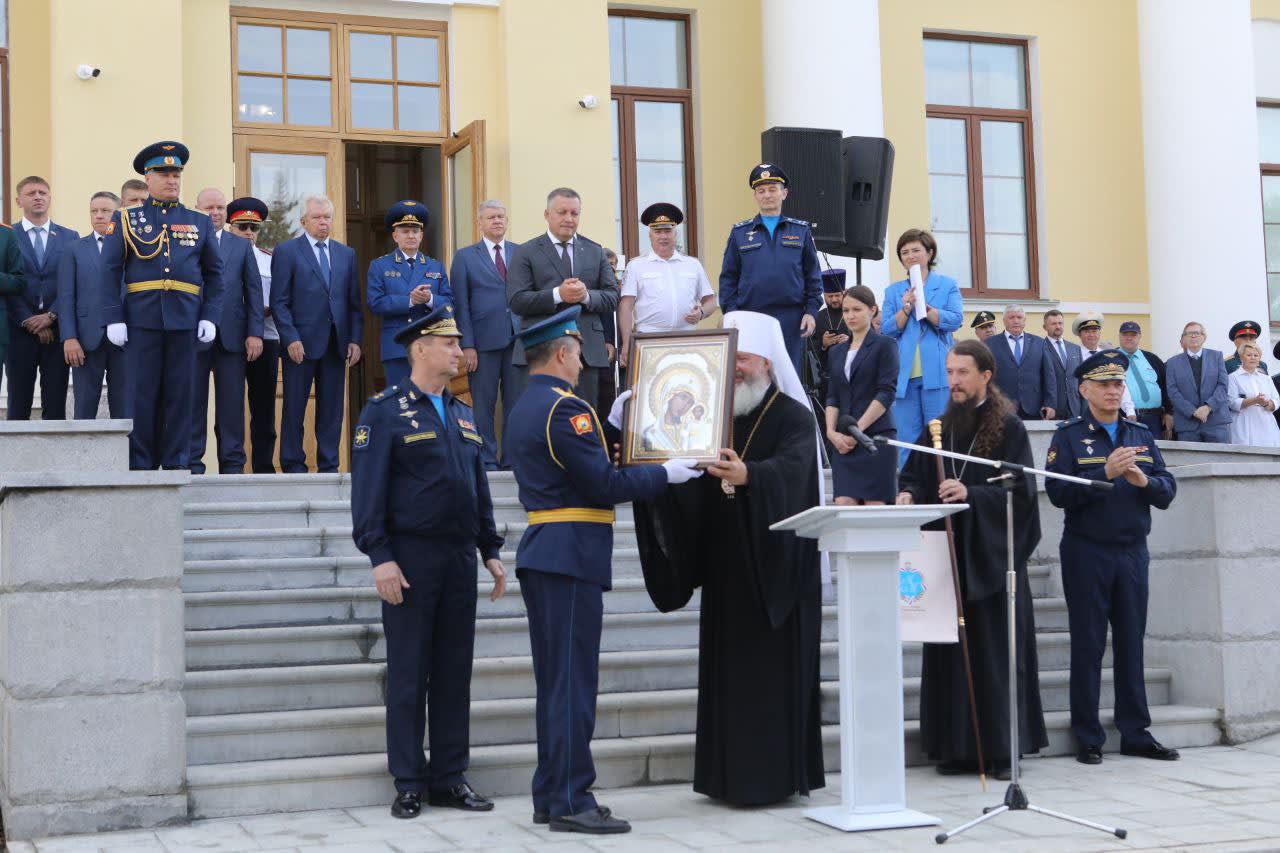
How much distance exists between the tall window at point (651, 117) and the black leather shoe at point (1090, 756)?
313 inches

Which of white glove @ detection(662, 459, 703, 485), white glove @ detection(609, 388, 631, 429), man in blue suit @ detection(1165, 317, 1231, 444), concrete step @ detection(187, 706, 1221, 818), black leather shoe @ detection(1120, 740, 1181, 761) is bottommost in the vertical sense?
black leather shoe @ detection(1120, 740, 1181, 761)

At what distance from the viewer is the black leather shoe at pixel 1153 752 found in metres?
7.60

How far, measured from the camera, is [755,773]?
21.1 ft

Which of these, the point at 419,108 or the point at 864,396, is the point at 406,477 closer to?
the point at 864,396

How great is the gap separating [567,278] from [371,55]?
157 inches

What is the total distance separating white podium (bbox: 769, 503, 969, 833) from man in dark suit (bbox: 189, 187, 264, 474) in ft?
15.1

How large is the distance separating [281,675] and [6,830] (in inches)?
52.1

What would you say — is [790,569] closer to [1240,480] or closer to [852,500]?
[852,500]

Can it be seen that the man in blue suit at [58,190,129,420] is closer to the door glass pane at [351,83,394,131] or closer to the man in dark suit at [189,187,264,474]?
the man in dark suit at [189,187,264,474]

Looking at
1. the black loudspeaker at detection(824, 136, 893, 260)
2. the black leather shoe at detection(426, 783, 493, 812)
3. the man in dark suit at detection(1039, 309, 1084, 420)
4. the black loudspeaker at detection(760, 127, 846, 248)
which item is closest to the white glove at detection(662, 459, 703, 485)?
the black leather shoe at detection(426, 783, 493, 812)

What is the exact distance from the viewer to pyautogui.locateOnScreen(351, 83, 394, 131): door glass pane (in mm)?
12688

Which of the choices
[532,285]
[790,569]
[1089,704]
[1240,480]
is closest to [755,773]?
[790,569]

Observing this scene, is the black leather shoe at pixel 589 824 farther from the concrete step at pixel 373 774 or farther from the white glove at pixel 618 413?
the white glove at pixel 618 413

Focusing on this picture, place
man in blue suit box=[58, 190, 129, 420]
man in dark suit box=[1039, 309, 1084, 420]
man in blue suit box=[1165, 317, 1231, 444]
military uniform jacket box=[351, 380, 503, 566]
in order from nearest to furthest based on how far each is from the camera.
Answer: military uniform jacket box=[351, 380, 503, 566] < man in blue suit box=[58, 190, 129, 420] < man in dark suit box=[1039, 309, 1084, 420] < man in blue suit box=[1165, 317, 1231, 444]
